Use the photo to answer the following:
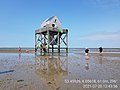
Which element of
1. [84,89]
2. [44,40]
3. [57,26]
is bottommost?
[84,89]

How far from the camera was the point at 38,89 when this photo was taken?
20.1ft

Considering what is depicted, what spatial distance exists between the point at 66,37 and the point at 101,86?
2563 cm

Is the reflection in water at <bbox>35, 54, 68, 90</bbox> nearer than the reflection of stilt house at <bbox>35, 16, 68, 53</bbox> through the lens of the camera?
Yes

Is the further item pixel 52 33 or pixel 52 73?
pixel 52 33

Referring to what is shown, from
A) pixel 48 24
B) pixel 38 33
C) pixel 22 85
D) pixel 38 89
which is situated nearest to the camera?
pixel 38 89

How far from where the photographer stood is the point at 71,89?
6.12 meters

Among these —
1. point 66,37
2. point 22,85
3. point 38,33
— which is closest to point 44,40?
point 38,33

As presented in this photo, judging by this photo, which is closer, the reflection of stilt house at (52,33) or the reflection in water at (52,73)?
the reflection in water at (52,73)

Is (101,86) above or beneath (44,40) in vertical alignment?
beneath

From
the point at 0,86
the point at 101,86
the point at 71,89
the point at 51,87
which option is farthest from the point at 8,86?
the point at 101,86

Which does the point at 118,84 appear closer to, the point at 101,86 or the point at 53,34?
the point at 101,86

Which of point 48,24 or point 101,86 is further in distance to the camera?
point 48,24

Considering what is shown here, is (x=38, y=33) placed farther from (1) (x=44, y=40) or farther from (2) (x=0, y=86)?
(2) (x=0, y=86)

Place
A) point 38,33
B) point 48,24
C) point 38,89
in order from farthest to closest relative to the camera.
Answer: point 38,33 → point 48,24 → point 38,89
